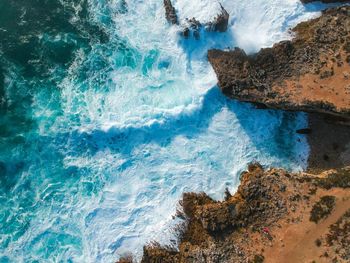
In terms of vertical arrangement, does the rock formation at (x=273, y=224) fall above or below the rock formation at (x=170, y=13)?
below

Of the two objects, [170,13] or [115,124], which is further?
[170,13]

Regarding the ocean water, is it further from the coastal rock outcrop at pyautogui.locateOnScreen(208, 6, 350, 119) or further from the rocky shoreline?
the coastal rock outcrop at pyautogui.locateOnScreen(208, 6, 350, 119)

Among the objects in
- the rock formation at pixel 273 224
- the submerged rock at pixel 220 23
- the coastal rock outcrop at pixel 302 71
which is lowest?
the rock formation at pixel 273 224

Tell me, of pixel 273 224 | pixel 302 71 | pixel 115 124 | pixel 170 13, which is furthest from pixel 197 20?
pixel 273 224

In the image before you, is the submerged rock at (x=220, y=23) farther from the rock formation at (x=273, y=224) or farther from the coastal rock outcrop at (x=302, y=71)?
the rock formation at (x=273, y=224)

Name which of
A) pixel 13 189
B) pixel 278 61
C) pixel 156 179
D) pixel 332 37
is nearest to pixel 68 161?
pixel 13 189

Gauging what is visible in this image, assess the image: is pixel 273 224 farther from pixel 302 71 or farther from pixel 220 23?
pixel 220 23

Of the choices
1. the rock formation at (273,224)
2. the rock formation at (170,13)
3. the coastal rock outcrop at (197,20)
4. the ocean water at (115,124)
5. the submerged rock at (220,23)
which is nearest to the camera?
the rock formation at (273,224)

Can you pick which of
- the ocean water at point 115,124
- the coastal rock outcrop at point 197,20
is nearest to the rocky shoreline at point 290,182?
the ocean water at point 115,124
